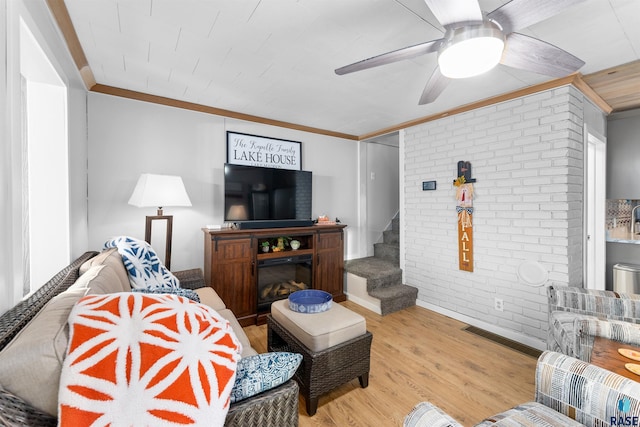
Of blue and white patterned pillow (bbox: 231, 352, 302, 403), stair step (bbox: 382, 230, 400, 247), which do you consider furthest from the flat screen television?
blue and white patterned pillow (bbox: 231, 352, 302, 403)

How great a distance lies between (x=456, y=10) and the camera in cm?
112

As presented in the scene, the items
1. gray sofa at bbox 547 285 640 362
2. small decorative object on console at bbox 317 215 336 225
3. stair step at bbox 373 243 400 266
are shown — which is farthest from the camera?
stair step at bbox 373 243 400 266

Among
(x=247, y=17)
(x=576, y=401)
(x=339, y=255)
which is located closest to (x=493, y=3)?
(x=247, y=17)

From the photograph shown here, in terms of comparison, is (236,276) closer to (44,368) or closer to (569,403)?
(44,368)

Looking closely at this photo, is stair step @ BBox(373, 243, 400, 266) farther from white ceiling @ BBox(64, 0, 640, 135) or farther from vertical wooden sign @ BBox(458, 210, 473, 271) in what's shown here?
white ceiling @ BBox(64, 0, 640, 135)

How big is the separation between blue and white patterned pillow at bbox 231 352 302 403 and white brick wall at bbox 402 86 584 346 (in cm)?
251

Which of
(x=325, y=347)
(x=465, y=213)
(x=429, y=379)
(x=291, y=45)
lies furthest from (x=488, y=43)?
(x=429, y=379)

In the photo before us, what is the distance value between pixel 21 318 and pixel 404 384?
2127 millimetres

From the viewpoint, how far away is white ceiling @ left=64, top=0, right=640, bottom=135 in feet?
4.97

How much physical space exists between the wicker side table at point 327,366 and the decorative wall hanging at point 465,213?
5.57 feet

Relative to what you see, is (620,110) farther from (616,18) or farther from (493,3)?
(493,3)

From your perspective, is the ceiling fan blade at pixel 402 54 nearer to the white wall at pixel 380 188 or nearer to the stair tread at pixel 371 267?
the stair tread at pixel 371 267

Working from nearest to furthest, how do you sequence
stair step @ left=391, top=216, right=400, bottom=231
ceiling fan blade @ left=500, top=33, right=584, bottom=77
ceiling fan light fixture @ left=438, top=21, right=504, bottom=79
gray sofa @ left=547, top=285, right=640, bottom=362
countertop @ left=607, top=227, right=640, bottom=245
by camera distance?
ceiling fan light fixture @ left=438, top=21, right=504, bottom=79 → ceiling fan blade @ left=500, top=33, right=584, bottom=77 → gray sofa @ left=547, top=285, right=640, bottom=362 → countertop @ left=607, top=227, right=640, bottom=245 → stair step @ left=391, top=216, right=400, bottom=231

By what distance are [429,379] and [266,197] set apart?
2.31 m
